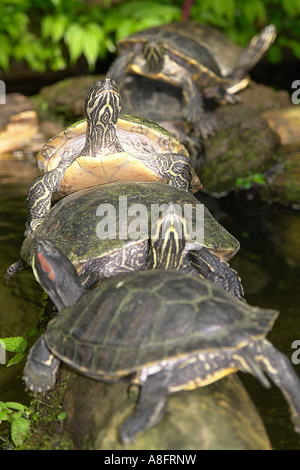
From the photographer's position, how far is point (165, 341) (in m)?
2.01

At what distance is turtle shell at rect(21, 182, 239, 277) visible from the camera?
283 centimetres

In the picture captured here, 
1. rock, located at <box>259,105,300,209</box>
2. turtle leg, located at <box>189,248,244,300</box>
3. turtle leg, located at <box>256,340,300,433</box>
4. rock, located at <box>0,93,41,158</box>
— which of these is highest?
turtle leg, located at <box>256,340,300,433</box>

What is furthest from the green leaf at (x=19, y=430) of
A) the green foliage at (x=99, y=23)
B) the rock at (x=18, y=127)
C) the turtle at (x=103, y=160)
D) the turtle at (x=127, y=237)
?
the green foliage at (x=99, y=23)

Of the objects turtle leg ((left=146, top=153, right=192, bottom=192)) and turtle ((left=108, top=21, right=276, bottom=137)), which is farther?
turtle ((left=108, top=21, right=276, bottom=137))

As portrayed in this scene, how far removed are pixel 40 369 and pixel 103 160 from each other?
1776 millimetres

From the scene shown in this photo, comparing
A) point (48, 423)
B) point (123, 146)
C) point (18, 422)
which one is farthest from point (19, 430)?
point (123, 146)

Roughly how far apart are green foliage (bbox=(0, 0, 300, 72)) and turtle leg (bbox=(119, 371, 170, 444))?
10077 millimetres

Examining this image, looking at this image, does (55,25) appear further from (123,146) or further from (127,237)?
(127,237)

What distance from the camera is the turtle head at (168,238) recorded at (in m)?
2.55

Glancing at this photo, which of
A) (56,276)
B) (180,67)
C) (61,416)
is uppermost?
(56,276)

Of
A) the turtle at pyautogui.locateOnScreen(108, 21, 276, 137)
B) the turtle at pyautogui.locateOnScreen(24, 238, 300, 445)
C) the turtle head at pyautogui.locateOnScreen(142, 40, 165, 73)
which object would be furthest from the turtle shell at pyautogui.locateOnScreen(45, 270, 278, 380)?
the turtle head at pyautogui.locateOnScreen(142, 40, 165, 73)

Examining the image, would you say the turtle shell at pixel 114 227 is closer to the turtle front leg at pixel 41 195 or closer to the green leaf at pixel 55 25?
the turtle front leg at pixel 41 195

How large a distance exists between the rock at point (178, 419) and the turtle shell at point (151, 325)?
5.5 inches

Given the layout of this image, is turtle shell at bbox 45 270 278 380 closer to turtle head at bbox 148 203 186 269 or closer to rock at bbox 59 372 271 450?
rock at bbox 59 372 271 450
